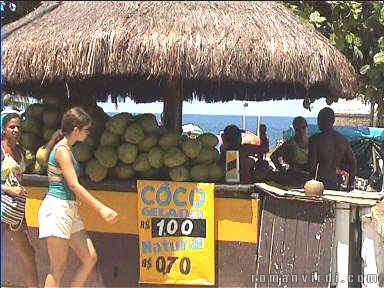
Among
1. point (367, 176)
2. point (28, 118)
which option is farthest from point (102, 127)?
point (367, 176)

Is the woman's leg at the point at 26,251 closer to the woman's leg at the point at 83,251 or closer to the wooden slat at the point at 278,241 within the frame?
the woman's leg at the point at 83,251

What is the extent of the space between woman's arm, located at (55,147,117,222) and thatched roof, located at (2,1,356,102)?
110 centimetres

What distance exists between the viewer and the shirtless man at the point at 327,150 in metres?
6.19

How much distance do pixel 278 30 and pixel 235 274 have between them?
2.29 m

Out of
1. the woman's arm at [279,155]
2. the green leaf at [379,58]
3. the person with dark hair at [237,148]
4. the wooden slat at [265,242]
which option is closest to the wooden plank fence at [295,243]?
the wooden slat at [265,242]

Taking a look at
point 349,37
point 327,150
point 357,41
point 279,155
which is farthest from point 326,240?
point 357,41

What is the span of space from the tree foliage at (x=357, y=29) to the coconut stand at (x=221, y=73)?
1437mm

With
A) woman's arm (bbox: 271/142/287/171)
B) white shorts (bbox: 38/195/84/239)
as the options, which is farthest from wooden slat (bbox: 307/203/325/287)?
woman's arm (bbox: 271/142/287/171)

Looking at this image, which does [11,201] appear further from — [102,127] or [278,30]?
[278,30]

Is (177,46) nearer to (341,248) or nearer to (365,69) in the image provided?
(341,248)

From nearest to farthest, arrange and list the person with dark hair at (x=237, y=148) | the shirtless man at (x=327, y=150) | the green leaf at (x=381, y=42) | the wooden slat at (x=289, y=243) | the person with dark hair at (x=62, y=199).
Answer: the person with dark hair at (x=62, y=199) < the wooden slat at (x=289, y=243) < the person with dark hair at (x=237, y=148) < the shirtless man at (x=327, y=150) < the green leaf at (x=381, y=42)

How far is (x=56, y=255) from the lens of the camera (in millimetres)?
4379

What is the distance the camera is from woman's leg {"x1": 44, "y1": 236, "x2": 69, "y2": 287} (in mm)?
4352

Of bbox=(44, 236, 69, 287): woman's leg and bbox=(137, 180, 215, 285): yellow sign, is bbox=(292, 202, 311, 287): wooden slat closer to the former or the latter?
bbox=(137, 180, 215, 285): yellow sign
